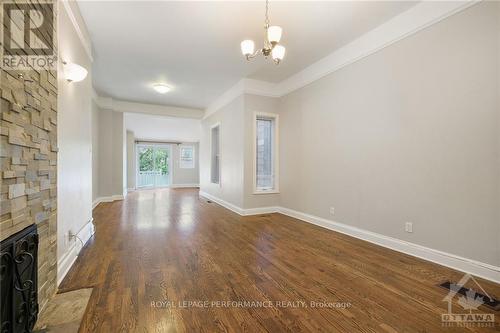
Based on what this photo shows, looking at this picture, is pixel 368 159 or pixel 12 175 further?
pixel 368 159

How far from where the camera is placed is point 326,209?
3.80 meters

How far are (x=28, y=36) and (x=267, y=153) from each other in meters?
4.12

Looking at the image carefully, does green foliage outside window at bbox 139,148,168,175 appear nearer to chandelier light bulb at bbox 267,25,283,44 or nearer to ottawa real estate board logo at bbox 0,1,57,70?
ottawa real estate board logo at bbox 0,1,57,70

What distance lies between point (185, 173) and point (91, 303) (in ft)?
32.1

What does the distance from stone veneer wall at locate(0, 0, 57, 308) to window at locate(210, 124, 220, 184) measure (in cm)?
440

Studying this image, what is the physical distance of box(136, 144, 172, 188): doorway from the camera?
10.7 metres

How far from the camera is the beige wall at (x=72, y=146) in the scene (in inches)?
84.0

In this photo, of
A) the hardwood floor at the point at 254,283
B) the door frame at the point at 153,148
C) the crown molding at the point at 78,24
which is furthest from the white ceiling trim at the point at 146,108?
the door frame at the point at 153,148

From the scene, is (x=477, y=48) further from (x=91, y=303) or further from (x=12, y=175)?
(x=91, y=303)

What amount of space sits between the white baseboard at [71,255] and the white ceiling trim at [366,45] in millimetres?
3621

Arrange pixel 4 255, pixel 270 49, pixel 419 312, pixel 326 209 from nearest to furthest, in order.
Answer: pixel 4 255 < pixel 419 312 < pixel 270 49 < pixel 326 209

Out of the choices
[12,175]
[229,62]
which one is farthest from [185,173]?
[12,175]

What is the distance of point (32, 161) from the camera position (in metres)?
1.52

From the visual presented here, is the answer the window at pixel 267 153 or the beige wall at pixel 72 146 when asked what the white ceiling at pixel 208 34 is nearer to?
the beige wall at pixel 72 146
